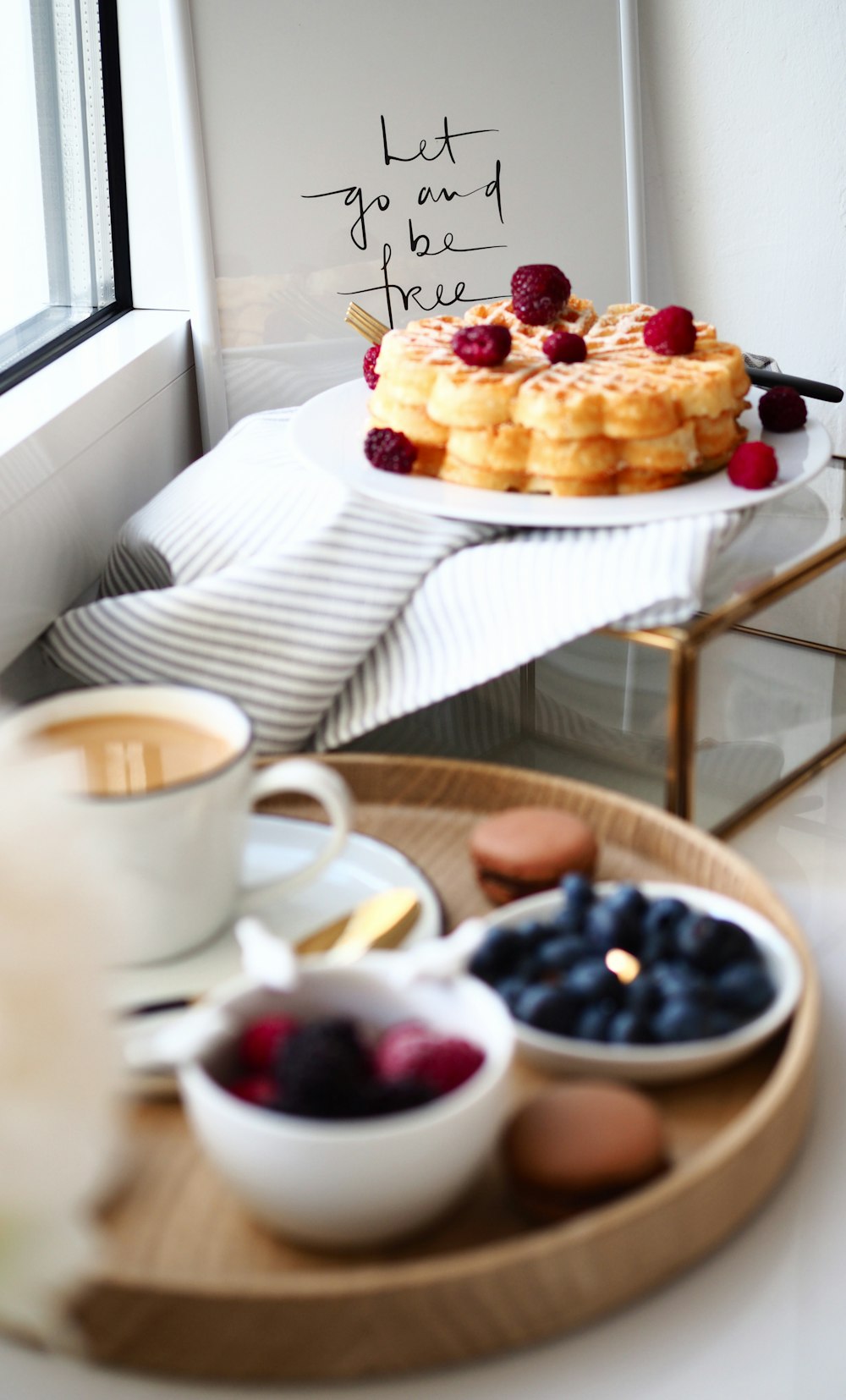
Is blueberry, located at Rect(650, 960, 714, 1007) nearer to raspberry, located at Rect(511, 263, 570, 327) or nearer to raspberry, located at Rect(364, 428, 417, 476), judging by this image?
raspberry, located at Rect(364, 428, 417, 476)

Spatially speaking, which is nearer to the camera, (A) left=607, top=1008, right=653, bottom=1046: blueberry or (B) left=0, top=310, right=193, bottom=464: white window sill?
(A) left=607, top=1008, right=653, bottom=1046: blueberry

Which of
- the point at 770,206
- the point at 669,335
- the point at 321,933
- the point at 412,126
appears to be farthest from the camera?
the point at 770,206

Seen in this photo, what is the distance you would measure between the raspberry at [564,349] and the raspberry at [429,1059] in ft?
1.97

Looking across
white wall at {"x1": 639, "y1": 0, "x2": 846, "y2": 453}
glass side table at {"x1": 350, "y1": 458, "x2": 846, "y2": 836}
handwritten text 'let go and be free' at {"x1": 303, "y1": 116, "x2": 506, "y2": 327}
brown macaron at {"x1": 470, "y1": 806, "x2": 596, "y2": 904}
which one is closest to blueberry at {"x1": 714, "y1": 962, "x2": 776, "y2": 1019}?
brown macaron at {"x1": 470, "y1": 806, "x2": 596, "y2": 904}

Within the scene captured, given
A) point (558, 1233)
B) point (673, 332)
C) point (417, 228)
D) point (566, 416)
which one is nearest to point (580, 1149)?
point (558, 1233)

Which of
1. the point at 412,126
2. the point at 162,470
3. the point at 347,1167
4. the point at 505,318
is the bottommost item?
the point at 347,1167

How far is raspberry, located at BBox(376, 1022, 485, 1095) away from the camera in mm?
454

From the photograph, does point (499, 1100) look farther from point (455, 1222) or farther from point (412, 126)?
point (412, 126)

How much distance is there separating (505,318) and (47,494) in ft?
1.25

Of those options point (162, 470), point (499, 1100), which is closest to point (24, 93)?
point (162, 470)

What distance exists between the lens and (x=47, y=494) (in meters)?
0.97

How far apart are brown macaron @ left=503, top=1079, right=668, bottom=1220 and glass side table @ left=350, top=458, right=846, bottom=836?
32cm

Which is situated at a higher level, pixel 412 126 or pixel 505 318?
pixel 412 126

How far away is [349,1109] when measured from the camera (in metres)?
0.44
